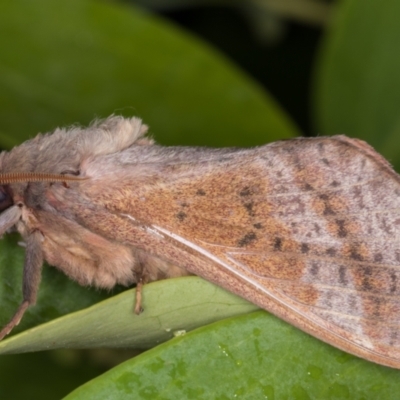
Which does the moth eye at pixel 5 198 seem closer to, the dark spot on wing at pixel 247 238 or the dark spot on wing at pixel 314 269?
the dark spot on wing at pixel 247 238

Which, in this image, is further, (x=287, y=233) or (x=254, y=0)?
(x=254, y=0)

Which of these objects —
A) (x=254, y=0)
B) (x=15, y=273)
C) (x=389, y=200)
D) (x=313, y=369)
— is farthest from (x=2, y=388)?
(x=254, y=0)

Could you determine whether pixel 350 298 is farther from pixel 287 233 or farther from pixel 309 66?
pixel 309 66

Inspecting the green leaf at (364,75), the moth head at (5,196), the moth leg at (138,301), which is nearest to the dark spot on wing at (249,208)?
the moth leg at (138,301)

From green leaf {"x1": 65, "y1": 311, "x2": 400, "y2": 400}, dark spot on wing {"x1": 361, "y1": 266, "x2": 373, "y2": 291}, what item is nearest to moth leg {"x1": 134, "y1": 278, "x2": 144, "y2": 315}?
green leaf {"x1": 65, "y1": 311, "x2": 400, "y2": 400}

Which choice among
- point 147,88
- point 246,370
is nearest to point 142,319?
point 246,370

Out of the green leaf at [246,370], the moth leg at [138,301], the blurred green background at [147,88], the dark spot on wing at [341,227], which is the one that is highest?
the blurred green background at [147,88]

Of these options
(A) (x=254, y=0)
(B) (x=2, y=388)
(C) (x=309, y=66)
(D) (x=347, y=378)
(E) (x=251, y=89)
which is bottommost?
(B) (x=2, y=388)

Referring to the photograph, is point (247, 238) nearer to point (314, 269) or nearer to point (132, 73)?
point (314, 269)
